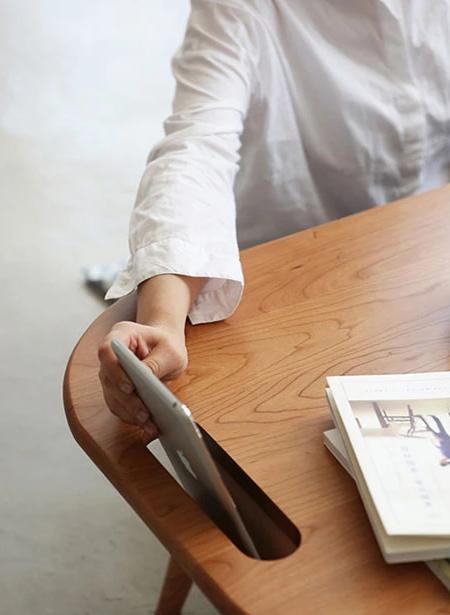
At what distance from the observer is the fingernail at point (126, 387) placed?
0.71 meters

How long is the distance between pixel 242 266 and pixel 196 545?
40 cm

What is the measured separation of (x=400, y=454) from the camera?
2.18 feet

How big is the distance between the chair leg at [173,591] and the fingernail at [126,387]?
22.4 inches

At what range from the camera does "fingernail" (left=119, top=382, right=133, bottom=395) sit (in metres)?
0.71

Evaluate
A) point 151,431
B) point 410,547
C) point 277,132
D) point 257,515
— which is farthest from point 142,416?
point 277,132

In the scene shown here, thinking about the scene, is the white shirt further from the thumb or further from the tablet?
the tablet

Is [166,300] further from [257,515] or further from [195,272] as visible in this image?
[257,515]

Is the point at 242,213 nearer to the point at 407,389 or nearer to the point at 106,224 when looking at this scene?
the point at 407,389

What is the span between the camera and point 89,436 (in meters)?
0.75

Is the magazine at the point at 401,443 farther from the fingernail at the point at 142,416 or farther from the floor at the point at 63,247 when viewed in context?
the floor at the point at 63,247

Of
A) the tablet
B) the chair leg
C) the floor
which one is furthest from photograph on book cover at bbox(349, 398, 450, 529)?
the floor

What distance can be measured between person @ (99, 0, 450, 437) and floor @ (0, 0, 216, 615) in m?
0.64

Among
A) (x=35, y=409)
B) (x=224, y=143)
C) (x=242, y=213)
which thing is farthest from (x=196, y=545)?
(x=35, y=409)

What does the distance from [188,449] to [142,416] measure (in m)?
0.10
